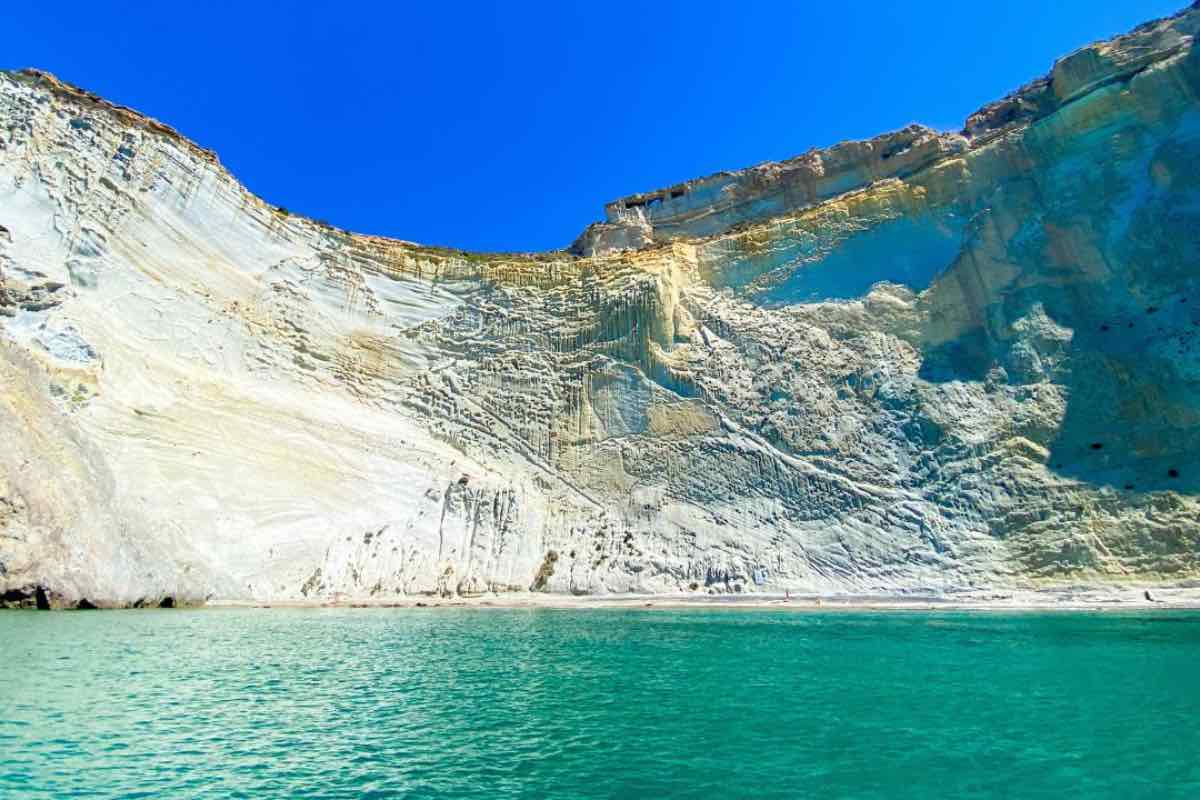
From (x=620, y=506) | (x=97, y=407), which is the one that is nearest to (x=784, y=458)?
(x=620, y=506)

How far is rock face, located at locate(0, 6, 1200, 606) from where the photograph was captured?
2356 centimetres

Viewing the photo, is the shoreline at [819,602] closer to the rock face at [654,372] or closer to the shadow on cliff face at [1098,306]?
the rock face at [654,372]

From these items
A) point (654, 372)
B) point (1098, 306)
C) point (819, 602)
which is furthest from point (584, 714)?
point (1098, 306)

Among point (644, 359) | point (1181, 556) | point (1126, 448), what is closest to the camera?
point (1181, 556)

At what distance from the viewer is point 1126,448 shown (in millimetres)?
25828

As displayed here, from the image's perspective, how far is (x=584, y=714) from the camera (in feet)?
30.3

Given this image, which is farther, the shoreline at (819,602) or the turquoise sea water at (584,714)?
the shoreline at (819,602)

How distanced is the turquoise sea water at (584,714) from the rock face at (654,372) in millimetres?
8360

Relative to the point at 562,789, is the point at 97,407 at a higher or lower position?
higher

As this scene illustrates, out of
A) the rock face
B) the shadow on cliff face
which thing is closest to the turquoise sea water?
the rock face

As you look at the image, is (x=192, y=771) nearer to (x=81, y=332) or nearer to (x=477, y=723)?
(x=477, y=723)

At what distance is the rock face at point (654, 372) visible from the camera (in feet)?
77.3

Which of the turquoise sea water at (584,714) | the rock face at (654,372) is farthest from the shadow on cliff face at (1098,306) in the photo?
the turquoise sea water at (584,714)

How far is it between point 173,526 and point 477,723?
16.4 meters
